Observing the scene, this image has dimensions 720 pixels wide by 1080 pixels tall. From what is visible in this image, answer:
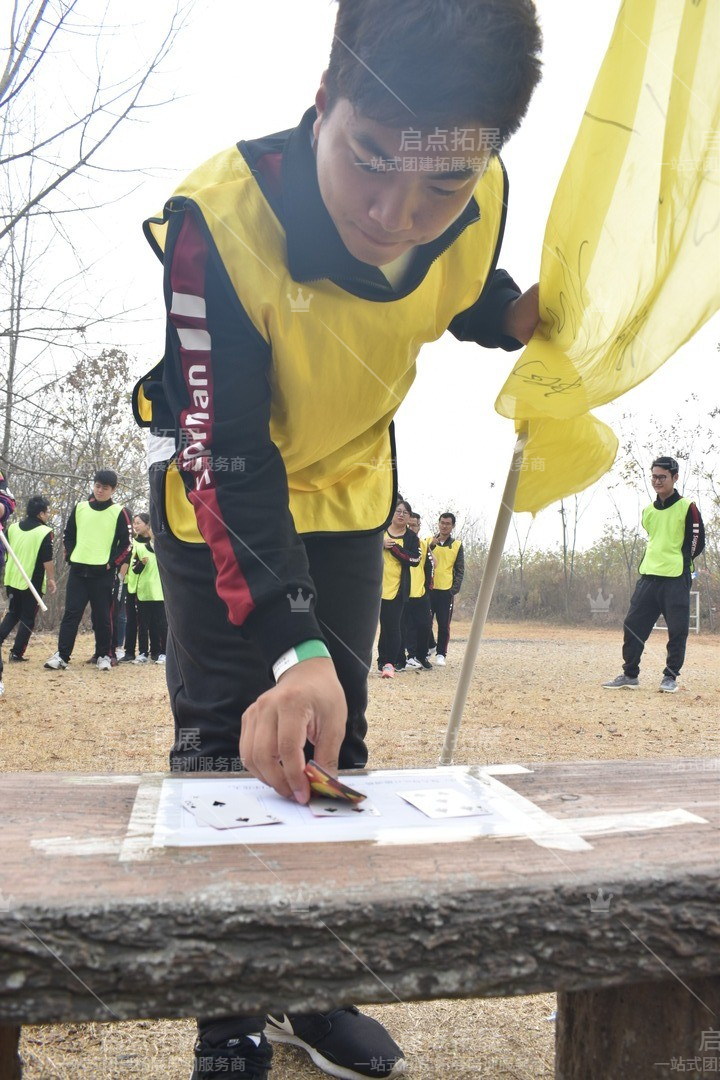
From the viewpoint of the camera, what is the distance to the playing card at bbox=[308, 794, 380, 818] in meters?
1.17

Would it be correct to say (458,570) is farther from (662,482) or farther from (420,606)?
(662,482)

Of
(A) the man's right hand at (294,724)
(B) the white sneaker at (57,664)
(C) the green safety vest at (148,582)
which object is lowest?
(B) the white sneaker at (57,664)

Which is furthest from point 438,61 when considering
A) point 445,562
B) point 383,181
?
point 445,562

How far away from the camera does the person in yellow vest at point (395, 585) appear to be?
8.27 metres

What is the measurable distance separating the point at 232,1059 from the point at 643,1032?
619 mm

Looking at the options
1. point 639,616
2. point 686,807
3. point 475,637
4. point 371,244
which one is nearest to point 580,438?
point 475,637

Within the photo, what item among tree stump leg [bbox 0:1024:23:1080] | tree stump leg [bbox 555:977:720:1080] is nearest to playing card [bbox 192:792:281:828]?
tree stump leg [bbox 0:1024:23:1080]

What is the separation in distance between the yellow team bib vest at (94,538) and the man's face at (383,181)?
7008 millimetres

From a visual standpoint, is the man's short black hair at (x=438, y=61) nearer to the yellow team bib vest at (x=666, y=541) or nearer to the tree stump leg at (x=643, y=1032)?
the tree stump leg at (x=643, y=1032)

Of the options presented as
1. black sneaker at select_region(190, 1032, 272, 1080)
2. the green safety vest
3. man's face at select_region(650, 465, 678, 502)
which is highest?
man's face at select_region(650, 465, 678, 502)

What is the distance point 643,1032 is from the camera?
1188 mm

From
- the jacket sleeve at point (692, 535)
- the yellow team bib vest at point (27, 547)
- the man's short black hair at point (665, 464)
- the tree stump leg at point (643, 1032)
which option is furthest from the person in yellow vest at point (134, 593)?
the tree stump leg at point (643, 1032)

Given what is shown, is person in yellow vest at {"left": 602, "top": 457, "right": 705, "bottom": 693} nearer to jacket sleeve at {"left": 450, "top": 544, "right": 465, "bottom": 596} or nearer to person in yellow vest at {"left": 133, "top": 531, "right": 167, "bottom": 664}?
jacket sleeve at {"left": 450, "top": 544, "right": 465, "bottom": 596}

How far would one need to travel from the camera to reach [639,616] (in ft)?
23.9
